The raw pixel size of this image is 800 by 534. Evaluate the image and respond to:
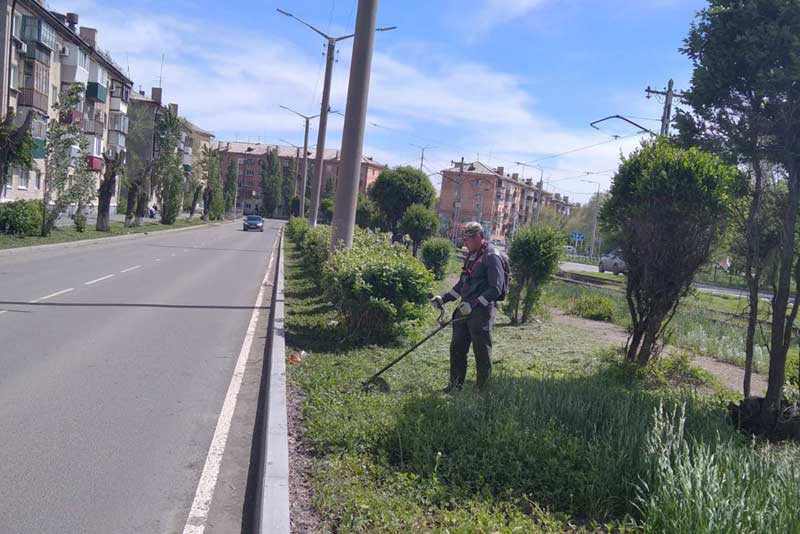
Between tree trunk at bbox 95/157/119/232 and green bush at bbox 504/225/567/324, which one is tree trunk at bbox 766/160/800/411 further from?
tree trunk at bbox 95/157/119/232

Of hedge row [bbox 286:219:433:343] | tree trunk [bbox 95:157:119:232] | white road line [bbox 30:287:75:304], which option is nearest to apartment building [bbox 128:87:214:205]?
tree trunk [bbox 95:157:119:232]

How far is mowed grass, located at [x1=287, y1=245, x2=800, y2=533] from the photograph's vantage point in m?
3.71

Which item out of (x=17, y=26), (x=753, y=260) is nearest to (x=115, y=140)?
(x=17, y=26)

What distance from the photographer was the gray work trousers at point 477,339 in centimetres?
690

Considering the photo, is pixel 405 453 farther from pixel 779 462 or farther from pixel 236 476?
pixel 779 462

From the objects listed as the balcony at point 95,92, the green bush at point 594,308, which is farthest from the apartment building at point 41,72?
the green bush at point 594,308

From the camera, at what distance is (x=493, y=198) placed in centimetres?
9300

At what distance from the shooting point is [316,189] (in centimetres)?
2877

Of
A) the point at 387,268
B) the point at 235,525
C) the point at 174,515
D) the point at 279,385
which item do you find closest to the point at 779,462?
the point at 235,525

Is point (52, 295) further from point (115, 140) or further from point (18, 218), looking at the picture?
point (115, 140)

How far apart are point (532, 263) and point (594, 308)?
269cm

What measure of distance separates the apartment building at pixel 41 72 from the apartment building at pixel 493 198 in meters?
32.7

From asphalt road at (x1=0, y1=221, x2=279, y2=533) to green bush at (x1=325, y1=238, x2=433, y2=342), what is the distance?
66.6 inches

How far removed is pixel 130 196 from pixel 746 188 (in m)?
44.5
